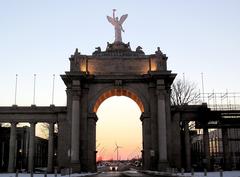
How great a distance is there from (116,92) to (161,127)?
9883 millimetres

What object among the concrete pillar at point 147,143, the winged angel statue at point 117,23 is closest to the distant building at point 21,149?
the concrete pillar at point 147,143

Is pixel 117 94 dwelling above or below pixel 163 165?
above

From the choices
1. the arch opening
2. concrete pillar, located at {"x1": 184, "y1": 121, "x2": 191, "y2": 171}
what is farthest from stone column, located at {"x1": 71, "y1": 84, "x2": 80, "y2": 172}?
concrete pillar, located at {"x1": 184, "y1": 121, "x2": 191, "y2": 171}

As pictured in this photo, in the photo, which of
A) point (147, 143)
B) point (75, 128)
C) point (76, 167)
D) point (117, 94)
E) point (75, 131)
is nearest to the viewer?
point (76, 167)

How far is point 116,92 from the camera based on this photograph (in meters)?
59.9

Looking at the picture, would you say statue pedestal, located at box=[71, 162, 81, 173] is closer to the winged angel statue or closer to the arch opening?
the arch opening

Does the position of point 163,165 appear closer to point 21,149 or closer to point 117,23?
point 117,23

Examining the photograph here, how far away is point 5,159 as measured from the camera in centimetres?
8806

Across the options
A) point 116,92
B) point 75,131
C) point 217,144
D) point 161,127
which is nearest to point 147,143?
point 161,127

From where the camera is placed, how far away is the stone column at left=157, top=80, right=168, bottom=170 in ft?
175

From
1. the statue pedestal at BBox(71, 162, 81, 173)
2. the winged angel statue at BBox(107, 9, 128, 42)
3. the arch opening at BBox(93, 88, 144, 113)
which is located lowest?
the statue pedestal at BBox(71, 162, 81, 173)

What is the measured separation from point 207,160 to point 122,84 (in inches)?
688

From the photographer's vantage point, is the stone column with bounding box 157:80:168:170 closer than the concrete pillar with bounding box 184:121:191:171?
Yes

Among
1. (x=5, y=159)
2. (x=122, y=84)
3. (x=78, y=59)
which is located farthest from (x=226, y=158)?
(x=5, y=159)
